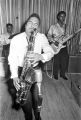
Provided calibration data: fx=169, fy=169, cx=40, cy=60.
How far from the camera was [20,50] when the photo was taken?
2.24m

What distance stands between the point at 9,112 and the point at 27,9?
102 inches

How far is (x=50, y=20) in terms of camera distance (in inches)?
172

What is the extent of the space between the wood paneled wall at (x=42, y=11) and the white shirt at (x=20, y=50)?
214cm

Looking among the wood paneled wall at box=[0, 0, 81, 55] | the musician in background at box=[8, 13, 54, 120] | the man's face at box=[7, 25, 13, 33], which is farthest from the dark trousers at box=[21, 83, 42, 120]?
the wood paneled wall at box=[0, 0, 81, 55]

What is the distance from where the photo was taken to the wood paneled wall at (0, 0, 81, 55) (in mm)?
4184

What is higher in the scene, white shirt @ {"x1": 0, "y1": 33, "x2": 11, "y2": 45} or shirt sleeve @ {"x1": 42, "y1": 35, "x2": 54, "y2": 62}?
white shirt @ {"x1": 0, "y1": 33, "x2": 11, "y2": 45}

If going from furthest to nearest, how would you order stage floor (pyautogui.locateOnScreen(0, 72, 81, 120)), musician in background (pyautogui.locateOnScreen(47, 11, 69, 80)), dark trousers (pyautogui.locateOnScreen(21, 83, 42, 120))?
musician in background (pyautogui.locateOnScreen(47, 11, 69, 80)) < stage floor (pyautogui.locateOnScreen(0, 72, 81, 120)) < dark trousers (pyautogui.locateOnScreen(21, 83, 42, 120))

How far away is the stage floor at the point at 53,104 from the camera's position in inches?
106

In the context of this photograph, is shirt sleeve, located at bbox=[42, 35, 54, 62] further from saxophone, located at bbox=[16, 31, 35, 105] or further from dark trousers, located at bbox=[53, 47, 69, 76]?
dark trousers, located at bbox=[53, 47, 69, 76]

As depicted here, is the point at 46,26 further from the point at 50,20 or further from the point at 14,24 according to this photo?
the point at 14,24

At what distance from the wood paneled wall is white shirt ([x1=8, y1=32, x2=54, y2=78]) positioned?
2140 mm

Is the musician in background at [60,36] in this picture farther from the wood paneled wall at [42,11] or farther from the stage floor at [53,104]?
the stage floor at [53,104]

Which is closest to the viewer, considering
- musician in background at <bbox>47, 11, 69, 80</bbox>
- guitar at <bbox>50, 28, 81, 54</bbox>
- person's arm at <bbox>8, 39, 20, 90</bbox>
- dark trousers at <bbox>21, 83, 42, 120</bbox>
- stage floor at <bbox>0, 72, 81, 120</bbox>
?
person's arm at <bbox>8, 39, 20, 90</bbox>

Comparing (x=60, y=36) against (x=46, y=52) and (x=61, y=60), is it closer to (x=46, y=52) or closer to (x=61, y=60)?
(x=61, y=60)
